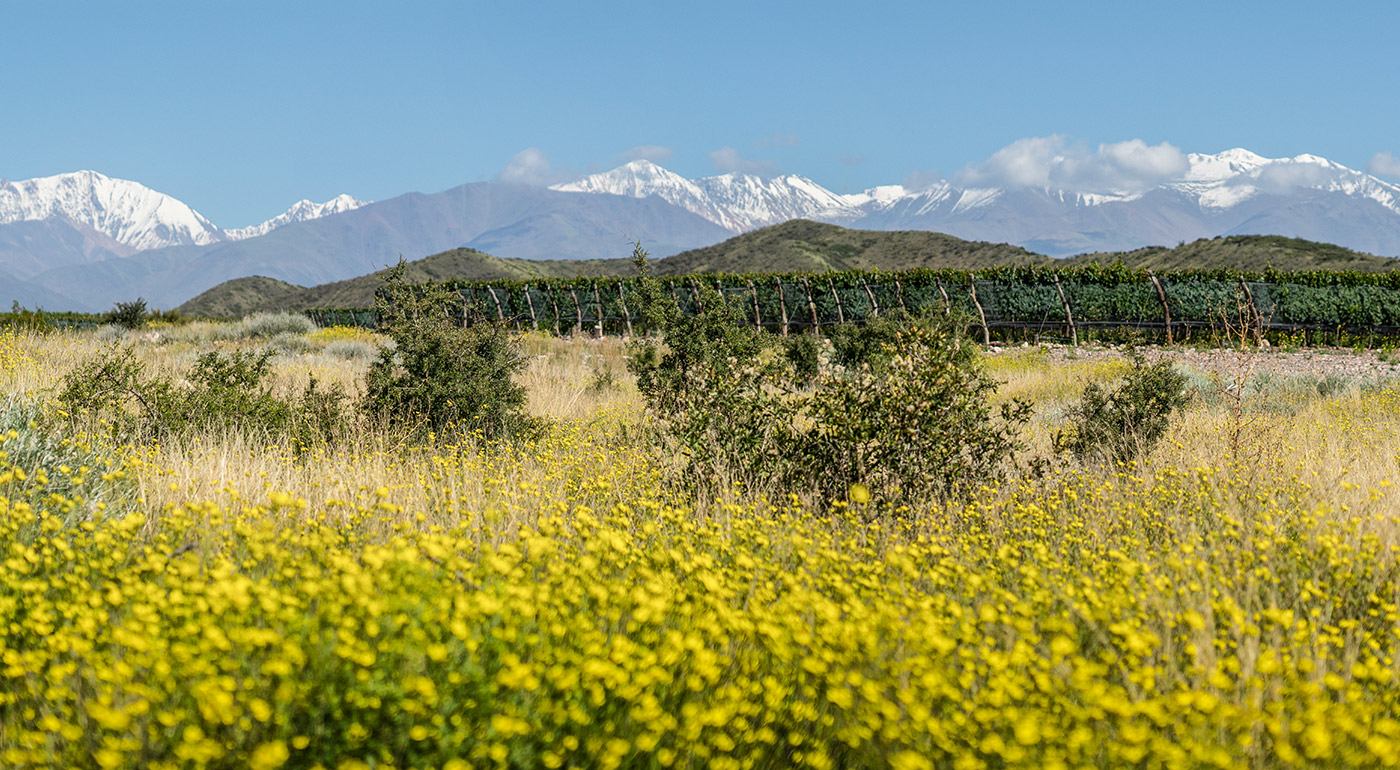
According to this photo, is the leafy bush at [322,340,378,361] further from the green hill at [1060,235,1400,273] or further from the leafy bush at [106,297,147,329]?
the green hill at [1060,235,1400,273]

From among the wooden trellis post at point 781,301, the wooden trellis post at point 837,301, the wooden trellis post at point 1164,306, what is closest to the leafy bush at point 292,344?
the wooden trellis post at point 781,301

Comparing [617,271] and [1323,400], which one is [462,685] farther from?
[617,271]

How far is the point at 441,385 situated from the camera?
781 cm

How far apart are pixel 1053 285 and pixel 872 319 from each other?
14031mm

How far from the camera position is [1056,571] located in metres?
3.46

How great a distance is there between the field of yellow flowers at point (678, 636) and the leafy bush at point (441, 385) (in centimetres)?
294

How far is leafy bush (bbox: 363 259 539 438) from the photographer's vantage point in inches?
304

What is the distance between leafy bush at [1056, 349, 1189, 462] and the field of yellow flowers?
2.40 meters

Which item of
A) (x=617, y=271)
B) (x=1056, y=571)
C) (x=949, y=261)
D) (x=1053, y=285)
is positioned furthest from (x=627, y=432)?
(x=617, y=271)

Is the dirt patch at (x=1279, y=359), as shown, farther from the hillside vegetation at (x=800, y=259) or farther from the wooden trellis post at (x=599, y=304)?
the hillside vegetation at (x=800, y=259)

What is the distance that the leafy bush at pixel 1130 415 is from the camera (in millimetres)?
7215

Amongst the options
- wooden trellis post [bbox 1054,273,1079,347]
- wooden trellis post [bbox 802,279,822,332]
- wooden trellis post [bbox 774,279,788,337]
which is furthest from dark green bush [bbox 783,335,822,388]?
wooden trellis post [bbox 802,279,822,332]

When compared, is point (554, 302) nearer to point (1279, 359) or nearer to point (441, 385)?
point (1279, 359)

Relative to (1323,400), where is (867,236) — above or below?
above
